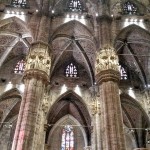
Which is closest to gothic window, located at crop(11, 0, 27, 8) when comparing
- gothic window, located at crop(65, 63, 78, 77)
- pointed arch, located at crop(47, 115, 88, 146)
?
gothic window, located at crop(65, 63, 78, 77)

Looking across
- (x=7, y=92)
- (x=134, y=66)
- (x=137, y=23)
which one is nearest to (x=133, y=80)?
(x=134, y=66)

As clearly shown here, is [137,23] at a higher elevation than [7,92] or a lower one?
higher

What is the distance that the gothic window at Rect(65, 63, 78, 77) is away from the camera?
28328 millimetres

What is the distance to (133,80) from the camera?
27531 millimetres

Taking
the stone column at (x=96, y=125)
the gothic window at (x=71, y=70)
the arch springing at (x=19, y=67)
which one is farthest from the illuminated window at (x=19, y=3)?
the stone column at (x=96, y=125)

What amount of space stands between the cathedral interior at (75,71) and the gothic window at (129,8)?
0.10 meters

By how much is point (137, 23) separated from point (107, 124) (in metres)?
11.4

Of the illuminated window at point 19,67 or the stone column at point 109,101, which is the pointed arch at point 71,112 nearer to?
the illuminated window at point 19,67

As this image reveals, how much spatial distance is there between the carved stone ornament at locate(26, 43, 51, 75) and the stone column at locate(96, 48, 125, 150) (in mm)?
3472

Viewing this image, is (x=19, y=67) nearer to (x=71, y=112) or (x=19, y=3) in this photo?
(x=19, y=3)

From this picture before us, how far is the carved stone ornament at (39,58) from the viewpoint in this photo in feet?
56.3

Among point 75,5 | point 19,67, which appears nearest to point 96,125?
point 19,67

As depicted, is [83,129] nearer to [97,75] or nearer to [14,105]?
[14,105]

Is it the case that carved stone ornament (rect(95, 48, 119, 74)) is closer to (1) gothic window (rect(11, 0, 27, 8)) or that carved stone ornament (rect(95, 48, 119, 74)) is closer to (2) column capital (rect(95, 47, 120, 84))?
(2) column capital (rect(95, 47, 120, 84))
